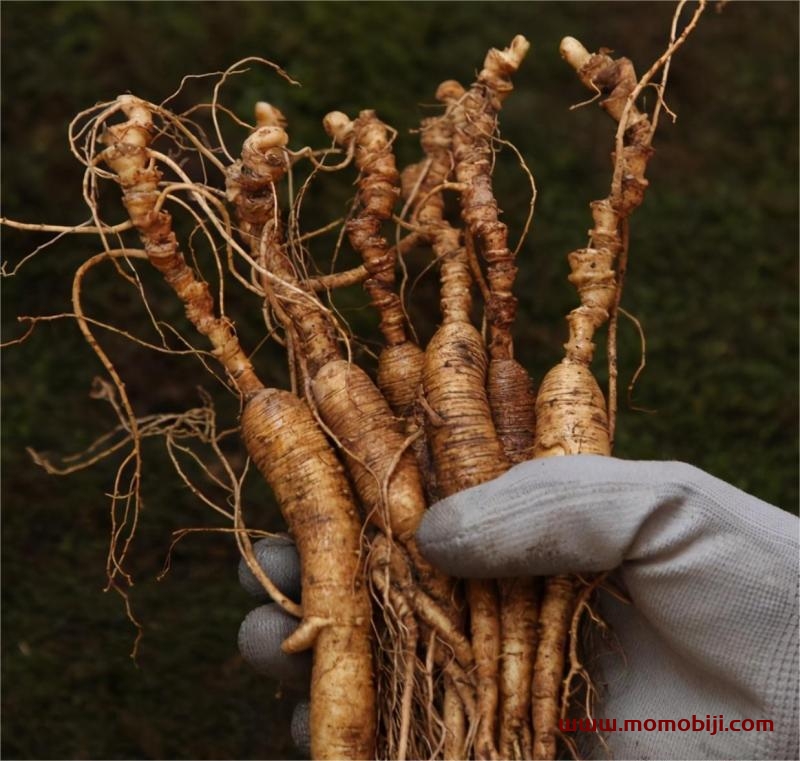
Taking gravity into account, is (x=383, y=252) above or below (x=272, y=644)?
above

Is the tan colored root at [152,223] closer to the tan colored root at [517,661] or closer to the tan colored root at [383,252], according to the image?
the tan colored root at [383,252]

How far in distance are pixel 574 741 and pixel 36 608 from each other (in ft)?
3.85

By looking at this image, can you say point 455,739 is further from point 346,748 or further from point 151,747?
point 151,747

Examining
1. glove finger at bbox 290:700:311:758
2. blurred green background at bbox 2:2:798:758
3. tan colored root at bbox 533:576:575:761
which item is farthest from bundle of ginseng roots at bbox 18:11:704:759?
blurred green background at bbox 2:2:798:758

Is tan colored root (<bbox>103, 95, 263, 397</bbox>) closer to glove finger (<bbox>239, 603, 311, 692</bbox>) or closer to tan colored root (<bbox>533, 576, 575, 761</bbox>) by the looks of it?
glove finger (<bbox>239, 603, 311, 692</bbox>)

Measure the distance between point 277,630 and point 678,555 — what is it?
0.59 metres

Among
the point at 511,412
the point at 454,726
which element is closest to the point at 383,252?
the point at 511,412

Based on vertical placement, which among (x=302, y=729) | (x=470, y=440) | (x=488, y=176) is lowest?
(x=302, y=729)

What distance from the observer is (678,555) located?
1.09m

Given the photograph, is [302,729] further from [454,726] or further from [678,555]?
[678,555]

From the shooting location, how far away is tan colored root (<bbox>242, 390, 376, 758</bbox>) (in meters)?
1.17

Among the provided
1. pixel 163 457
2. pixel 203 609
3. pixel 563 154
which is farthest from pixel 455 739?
pixel 563 154

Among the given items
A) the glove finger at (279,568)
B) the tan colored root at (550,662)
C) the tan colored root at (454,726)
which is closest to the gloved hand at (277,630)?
the glove finger at (279,568)

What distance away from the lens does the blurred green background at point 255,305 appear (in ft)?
5.89
